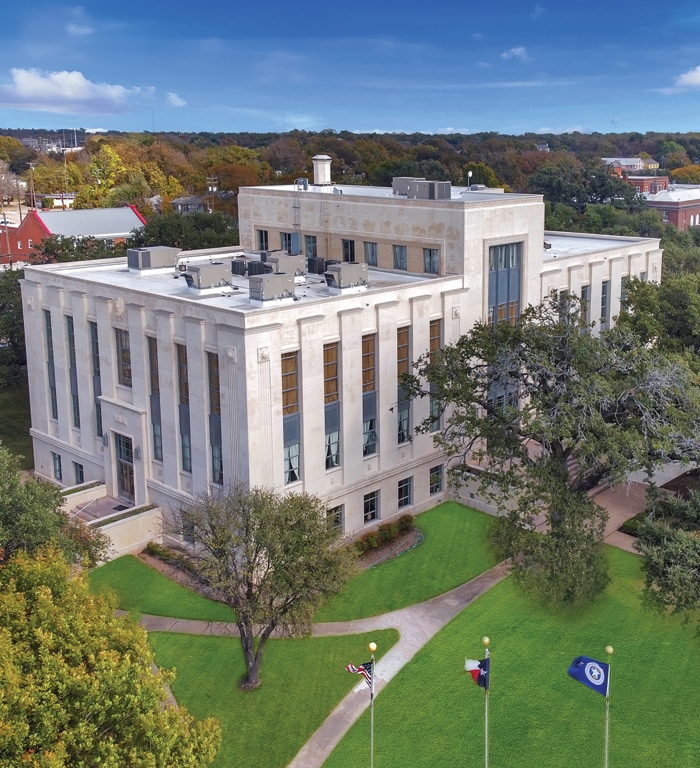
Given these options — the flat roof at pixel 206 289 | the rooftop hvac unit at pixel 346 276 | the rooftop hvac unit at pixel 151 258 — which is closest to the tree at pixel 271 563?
the flat roof at pixel 206 289

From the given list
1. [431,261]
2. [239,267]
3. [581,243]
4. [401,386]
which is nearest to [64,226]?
[239,267]

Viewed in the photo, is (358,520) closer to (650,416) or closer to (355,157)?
(650,416)

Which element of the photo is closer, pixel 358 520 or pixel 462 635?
pixel 462 635

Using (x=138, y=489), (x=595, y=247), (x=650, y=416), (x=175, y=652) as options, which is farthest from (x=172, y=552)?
(x=595, y=247)

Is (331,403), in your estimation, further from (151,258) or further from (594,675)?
(594,675)

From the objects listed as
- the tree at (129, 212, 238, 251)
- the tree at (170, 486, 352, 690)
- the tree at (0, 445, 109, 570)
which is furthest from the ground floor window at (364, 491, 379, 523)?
the tree at (129, 212, 238, 251)

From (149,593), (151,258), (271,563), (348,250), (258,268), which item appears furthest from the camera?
(348,250)
